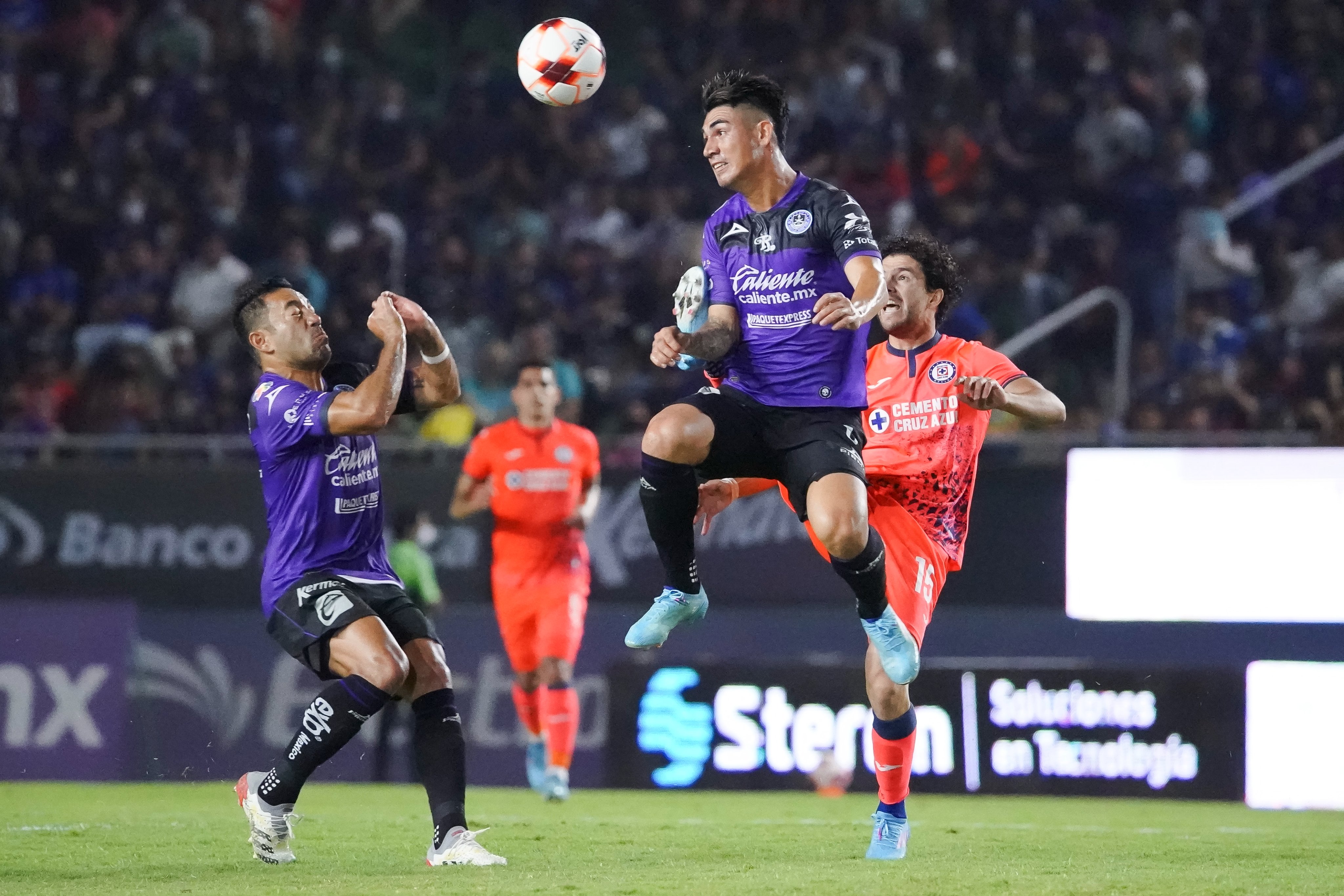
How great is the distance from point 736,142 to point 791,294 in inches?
24.4

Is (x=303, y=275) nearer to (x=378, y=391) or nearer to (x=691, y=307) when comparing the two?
(x=378, y=391)

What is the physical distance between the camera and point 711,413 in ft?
21.8

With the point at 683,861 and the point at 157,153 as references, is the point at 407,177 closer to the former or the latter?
the point at 157,153

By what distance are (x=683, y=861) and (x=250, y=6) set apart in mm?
12596

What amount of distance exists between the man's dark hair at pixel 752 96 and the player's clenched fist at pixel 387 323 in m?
1.40

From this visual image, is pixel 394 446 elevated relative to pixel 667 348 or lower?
lower

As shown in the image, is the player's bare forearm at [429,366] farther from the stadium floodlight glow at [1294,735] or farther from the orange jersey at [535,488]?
the stadium floodlight glow at [1294,735]

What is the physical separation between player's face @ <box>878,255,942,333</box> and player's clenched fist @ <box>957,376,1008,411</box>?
2.68ft

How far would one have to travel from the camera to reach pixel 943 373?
289 inches

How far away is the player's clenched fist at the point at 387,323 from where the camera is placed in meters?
6.48

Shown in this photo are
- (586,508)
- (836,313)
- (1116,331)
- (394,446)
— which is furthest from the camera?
(1116,331)

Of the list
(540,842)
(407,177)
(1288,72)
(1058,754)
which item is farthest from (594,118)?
(540,842)

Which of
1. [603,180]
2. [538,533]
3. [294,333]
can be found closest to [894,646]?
[294,333]

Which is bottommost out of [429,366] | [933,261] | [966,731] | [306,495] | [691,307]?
[966,731]
